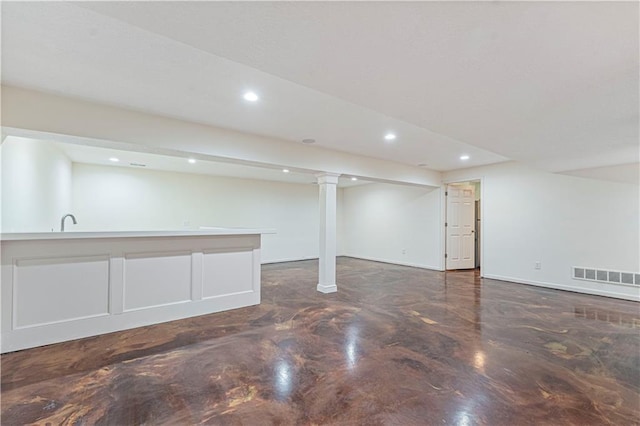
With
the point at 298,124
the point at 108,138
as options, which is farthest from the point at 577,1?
the point at 108,138

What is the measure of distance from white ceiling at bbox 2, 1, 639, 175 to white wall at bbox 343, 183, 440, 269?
384 cm

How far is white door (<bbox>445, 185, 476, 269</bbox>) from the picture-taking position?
6.75 m

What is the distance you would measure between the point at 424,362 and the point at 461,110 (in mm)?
2083

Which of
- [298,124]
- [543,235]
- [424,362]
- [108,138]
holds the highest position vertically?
[298,124]

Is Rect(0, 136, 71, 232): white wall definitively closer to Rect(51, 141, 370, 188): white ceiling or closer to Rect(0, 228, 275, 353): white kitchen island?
Rect(51, 141, 370, 188): white ceiling

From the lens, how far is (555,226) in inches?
196

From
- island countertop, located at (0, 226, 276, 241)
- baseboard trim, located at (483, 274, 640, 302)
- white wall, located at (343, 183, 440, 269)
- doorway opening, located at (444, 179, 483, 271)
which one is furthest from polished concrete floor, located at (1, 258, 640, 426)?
white wall, located at (343, 183, 440, 269)

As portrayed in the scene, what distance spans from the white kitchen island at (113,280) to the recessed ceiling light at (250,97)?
1.65 m

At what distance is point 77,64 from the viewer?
2.13 m

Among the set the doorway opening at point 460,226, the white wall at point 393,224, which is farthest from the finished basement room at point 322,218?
the white wall at point 393,224

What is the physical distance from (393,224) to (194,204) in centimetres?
516

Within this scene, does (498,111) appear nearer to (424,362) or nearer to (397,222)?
(424,362)

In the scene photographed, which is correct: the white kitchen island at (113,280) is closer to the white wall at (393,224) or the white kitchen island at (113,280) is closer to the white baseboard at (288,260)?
the white baseboard at (288,260)

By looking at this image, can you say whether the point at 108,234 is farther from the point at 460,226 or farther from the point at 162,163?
the point at 460,226
